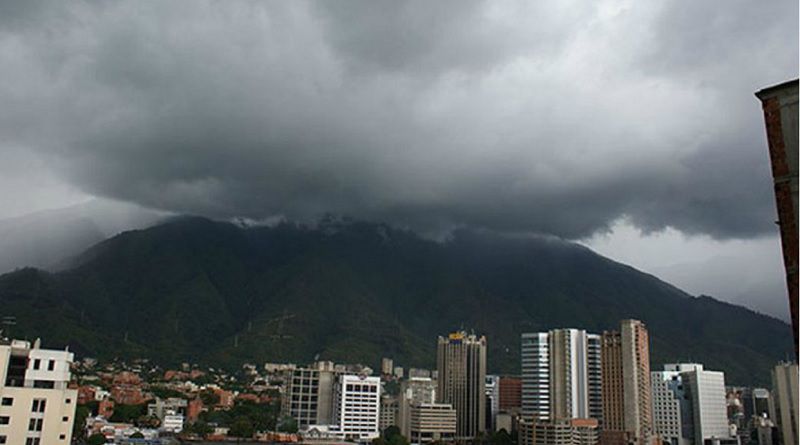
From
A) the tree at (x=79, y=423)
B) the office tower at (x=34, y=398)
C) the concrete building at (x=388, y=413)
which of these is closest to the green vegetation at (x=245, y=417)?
the concrete building at (x=388, y=413)

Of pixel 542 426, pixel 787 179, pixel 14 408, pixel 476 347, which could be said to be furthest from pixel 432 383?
pixel 787 179

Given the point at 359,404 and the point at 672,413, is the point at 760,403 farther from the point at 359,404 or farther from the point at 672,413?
the point at 359,404

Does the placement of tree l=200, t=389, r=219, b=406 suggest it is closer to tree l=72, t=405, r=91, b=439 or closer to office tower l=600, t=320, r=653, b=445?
tree l=72, t=405, r=91, b=439

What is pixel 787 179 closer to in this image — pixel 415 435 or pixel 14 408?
pixel 14 408

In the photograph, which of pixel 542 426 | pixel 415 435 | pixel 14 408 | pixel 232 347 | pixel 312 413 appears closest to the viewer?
pixel 14 408

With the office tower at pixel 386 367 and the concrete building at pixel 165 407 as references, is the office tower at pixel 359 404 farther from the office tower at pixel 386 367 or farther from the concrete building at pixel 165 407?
the office tower at pixel 386 367

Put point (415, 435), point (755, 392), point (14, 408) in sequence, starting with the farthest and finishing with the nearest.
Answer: point (755, 392) < point (415, 435) < point (14, 408)

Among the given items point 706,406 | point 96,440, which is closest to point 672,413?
point 706,406
